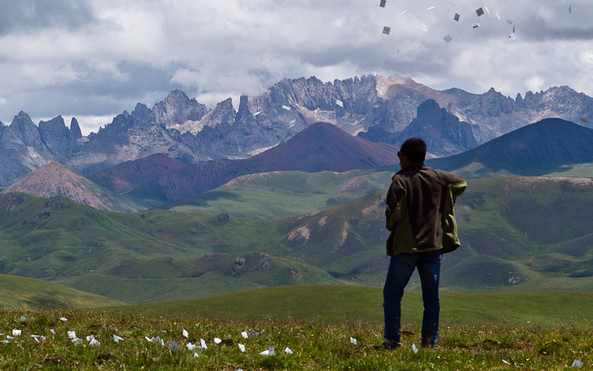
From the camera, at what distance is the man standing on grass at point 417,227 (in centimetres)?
1274

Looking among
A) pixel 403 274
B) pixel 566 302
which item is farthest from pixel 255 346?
pixel 566 302

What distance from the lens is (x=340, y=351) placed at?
1283cm

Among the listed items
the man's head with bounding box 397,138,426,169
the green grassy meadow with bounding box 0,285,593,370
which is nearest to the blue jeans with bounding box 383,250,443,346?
the green grassy meadow with bounding box 0,285,593,370

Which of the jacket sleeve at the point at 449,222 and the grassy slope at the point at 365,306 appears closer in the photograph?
the jacket sleeve at the point at 449,222

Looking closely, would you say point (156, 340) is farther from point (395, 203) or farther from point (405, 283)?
point (395, 203)

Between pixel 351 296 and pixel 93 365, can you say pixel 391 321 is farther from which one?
pixel 351 296

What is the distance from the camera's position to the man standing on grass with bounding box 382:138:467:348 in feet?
41.8

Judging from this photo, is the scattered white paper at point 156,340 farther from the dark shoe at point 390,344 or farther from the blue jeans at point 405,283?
the blue jeans at point 405,283

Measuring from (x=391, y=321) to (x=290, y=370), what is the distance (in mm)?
3553

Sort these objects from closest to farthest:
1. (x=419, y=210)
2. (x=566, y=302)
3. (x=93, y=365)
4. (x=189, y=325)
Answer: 1. (x=93, y=365)
2. (x=419, y=210)
3. (x=189, y=325)
4. (x=566, y=302)

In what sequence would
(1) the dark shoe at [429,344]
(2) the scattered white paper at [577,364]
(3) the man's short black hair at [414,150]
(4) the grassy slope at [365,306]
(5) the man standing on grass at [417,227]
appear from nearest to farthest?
(2) the scattered white paper at [577,364] < (5) the man standing on grass at [417,227] < (3) the man's short black hair at [414,150] < (1) the dark shoe at [429,344] < (4) the grassy slope at [365,306]

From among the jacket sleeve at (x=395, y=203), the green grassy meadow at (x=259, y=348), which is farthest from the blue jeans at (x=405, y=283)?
the jacket sleeve at (x=395, y=203)

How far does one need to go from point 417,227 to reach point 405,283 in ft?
5.27

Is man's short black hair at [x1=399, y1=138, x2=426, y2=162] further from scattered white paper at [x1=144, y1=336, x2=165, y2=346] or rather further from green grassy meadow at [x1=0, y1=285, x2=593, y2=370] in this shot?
scattered white paper at [x1=144, y1=336, x2=165, y2=346]
